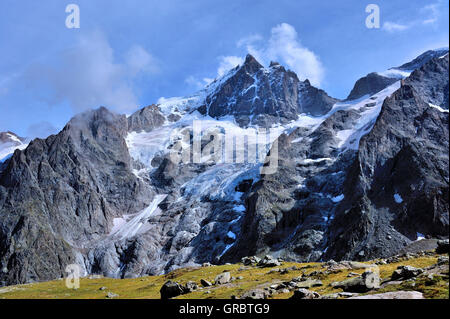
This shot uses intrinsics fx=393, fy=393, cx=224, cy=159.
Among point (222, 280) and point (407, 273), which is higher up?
point (407, 273)

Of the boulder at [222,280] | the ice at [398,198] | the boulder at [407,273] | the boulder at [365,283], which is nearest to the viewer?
the boulder at [365,283]

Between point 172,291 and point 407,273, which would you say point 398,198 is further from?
point 407,273

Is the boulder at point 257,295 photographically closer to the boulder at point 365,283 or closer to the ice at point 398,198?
the boulder at point 365,283

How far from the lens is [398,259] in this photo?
59469 millimetres

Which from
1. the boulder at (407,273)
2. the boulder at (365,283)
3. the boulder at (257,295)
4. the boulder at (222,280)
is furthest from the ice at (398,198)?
the boulder at (365,283)

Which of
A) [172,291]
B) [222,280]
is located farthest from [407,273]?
[172,291]

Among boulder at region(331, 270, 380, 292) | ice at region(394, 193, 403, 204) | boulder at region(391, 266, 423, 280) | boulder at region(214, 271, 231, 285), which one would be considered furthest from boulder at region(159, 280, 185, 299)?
ice at region(394, 193, 403, 204)

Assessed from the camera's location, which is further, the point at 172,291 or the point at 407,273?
the point at 172,291

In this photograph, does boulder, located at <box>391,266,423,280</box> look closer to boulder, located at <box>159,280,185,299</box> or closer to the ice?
boulder, located at <box>159,280,185,299</box>

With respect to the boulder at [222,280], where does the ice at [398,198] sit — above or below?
above

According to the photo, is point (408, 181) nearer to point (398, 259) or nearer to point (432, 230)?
point (432, 230)

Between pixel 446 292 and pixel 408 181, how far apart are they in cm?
18775

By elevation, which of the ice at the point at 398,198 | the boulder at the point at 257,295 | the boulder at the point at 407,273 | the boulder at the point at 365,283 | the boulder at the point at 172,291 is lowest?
the boulder at the point at 172,291
